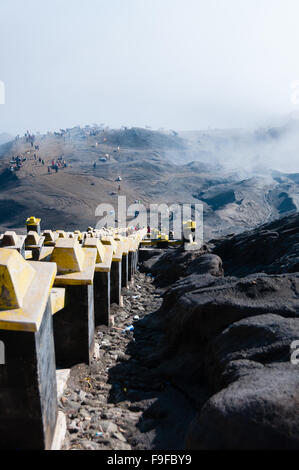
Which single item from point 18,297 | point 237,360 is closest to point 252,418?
point 237,360

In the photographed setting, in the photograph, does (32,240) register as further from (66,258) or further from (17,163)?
(17,163)

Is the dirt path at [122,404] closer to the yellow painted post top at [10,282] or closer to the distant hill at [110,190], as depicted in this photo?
the yellow painted post top at [10,282]

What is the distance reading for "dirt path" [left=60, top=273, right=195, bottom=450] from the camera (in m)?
2.96

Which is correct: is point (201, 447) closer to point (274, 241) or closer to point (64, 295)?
point (64, 295)

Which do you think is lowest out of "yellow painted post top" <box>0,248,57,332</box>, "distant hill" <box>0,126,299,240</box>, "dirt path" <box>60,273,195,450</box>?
"dirt path" <box>60,273,195,450</box>

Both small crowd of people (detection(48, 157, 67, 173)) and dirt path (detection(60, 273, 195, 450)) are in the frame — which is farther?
small crowd of people (detection(48, 157, 67, 173))

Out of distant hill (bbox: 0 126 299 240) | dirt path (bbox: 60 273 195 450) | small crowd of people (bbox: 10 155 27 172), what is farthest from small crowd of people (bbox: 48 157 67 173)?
dirt path (bbox: 60 273 195 450)

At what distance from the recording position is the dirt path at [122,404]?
9.71 ft

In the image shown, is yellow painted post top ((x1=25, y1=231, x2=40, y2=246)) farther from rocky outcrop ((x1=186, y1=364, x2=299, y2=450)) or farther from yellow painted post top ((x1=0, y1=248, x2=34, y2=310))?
rocky outcrop ((x1=186, y1=364, x2=299, y2=450))

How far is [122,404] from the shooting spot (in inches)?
144

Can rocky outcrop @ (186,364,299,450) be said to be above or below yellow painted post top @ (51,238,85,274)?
below

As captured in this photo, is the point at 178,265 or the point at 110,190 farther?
the point at 110,190

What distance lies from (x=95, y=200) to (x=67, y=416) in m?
41.1
